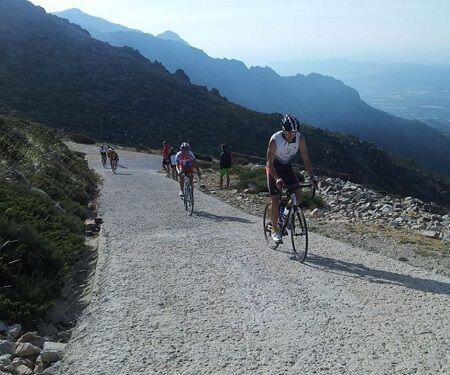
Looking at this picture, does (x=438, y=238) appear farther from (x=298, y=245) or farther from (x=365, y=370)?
(x=365, y=370)

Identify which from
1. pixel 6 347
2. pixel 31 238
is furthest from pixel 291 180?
pixel 6 347

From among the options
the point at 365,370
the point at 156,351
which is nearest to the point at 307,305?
the point at 365,370

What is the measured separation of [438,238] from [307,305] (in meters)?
6.80

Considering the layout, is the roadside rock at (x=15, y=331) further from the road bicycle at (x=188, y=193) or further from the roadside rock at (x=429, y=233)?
the roadside rock at (x=429, y=233)

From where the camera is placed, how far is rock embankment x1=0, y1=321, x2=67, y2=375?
4.73 meters

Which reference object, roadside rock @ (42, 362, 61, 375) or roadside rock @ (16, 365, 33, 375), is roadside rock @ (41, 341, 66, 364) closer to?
roadside rock @ (42, 362, 61, 375)

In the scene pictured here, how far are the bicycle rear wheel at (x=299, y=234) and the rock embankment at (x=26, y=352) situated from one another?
4138mm

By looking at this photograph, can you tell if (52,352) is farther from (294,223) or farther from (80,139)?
(80,139)

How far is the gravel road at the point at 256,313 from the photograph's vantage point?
15.6 feet

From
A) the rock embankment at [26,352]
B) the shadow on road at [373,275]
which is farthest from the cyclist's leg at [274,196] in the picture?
the rock embankment at [26,352]

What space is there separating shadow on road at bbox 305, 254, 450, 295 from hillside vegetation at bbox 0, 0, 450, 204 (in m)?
45.3

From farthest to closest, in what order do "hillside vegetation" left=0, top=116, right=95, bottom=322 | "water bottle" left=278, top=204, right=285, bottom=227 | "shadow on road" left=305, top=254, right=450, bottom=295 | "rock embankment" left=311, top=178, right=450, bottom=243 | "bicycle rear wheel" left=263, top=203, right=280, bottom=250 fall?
"rock embankment" left=311, top=178, right=450, bottom=243 → "bicycle rear wheel" left=263, top=203, right=280, bottom=250 → "water bottle" left=278, top=204, right=285, bottom=227 → "shadow on road" left=305, top=254, right=450, bottom=295 → "hillside vegetation" left=0, top=116, right=95, bottom=322

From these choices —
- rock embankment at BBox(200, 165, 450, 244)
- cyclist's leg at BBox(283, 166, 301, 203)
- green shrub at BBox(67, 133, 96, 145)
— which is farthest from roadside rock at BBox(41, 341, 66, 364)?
green shrub at BBox(67, 133, 96, 145)

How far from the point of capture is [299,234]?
8148 millimetres
